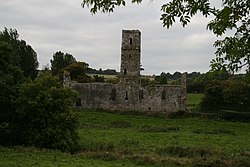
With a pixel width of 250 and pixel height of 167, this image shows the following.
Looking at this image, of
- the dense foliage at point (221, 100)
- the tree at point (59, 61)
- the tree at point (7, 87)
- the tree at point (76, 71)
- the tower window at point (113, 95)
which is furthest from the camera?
the tree at point (59, 61)

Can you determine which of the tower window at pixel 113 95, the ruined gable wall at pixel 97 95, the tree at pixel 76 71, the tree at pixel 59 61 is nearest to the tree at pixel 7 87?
the ruined gable wall at pixel 97 95

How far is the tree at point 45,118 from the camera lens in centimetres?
3155

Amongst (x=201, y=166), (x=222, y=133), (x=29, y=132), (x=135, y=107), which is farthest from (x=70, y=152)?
(x=135, y=107)

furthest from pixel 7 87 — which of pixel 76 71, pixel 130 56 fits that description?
pixel 76 71

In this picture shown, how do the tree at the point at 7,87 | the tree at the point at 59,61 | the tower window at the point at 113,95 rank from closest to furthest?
the tree at the point at 7,87, the tower window at the point at 113,95, the tree at the point at 59,61

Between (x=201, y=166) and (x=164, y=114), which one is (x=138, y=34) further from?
(x=201, y=166)

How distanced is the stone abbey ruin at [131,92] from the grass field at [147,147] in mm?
10535

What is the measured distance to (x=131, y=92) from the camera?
5981 centimetres

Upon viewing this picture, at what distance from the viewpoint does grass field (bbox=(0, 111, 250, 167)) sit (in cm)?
2567

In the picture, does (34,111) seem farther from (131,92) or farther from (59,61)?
(59,61)

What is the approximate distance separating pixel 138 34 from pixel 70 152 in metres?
31.7

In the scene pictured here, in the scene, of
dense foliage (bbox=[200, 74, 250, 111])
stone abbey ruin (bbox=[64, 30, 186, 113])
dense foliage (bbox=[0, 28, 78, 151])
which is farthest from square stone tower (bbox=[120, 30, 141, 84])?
dense foliage (bbox=[0, 28, 78, 151])

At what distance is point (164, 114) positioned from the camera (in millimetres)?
56500

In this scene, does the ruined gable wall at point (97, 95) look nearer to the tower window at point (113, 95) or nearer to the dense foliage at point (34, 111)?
the tower window at point (113, 95)
